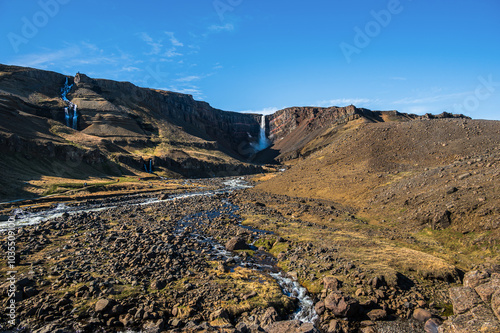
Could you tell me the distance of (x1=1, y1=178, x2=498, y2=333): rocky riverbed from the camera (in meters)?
13.2

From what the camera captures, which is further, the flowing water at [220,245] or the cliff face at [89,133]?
the cliff face at [89,133]

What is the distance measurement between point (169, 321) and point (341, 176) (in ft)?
143

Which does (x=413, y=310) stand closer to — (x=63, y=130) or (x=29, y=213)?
(x=29, y=213)

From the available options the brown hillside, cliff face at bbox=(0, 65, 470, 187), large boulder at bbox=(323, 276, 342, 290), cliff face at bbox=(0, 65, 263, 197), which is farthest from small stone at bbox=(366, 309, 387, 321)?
cliff face at bbox=(0, 65, 470, 187)

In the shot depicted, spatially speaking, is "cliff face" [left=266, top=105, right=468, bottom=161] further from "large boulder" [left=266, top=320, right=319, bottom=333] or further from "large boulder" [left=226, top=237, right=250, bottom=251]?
"large boulder" [left=266, top=320, right=319, bottom=333]

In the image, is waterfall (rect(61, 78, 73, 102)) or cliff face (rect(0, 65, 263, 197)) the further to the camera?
waterfall (rect(61, 78, 73, 102))

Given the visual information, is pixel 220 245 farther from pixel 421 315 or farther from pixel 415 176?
pixel 415 176

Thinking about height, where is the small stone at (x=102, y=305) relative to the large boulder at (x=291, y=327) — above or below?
below

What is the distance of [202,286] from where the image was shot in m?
16.2

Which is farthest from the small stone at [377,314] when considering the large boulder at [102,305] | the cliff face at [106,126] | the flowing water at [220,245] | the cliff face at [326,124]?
the cliff face at [326,124]

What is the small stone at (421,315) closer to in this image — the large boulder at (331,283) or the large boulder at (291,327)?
the large boulder at (331,283)

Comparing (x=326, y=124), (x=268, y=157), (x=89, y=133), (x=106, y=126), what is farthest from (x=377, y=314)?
(x=326, y=124)

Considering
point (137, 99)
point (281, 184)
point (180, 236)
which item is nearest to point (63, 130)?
point (137, 99)

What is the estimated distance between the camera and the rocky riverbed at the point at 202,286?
13164 mm
